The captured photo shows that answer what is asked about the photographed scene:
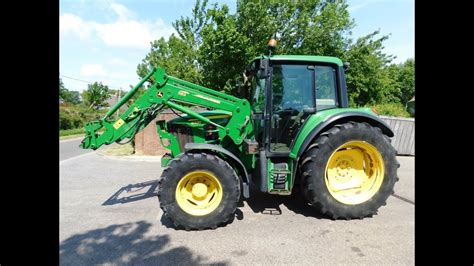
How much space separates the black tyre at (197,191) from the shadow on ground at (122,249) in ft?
1.19

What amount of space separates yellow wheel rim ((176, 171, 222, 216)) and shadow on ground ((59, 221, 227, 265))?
0.47m

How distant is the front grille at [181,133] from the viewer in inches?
170

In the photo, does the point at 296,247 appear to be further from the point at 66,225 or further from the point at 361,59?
the point at 361,59

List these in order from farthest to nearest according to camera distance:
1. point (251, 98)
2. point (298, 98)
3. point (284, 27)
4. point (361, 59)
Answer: point (361, 59) → point (284, 27) → point (251, 98) → point (298, 98)

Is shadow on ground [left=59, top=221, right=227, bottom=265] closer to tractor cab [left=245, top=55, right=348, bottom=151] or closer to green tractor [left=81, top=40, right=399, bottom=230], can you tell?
green tractor [left=81, top=40, right=399, bottom=230]

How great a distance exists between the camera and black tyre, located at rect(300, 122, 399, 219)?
11.8 ft

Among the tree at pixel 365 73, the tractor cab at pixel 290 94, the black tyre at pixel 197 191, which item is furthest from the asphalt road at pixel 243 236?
the tree at pixel 365 73

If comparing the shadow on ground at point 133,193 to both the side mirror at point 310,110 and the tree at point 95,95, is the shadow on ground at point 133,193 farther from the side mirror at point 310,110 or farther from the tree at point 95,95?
the tree at point 95,95

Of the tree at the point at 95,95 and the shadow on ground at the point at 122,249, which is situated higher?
the tree at the point at 95,95

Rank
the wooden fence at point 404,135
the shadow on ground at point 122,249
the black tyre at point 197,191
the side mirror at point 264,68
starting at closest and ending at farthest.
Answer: the shadow on ground at point 122,249 < the black tyre at point 197,191 < the side mirror at point 264,68 < the wooden fence at point 404,135

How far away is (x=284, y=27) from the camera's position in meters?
12.0
